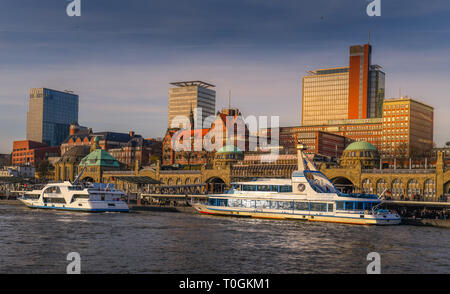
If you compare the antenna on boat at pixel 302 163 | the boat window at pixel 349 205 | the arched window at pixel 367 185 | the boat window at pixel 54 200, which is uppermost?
the antenna on boat at pixel 302 163

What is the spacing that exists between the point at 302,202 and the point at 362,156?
211 feet

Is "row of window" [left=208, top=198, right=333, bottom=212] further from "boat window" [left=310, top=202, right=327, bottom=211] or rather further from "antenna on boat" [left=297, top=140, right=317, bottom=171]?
"antenna on boat" [left=297, top=140, right=317, bottom=171]

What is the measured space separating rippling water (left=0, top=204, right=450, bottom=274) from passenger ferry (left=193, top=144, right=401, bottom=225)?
4.79 metres

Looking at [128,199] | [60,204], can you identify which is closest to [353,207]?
[60,204]

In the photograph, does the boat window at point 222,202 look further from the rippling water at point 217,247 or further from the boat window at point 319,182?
the rippling water at point 217,247

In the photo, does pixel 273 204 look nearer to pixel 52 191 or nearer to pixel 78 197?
pixel 78 197

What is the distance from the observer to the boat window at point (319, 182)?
96625 millimetres

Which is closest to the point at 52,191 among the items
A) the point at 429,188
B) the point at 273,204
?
the point at 273,204

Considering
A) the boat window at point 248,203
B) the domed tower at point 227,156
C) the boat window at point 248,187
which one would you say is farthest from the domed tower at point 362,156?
the boat window at point 248,203

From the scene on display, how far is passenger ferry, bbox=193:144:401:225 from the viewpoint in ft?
298

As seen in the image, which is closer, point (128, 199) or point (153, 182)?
point (128, 199)
